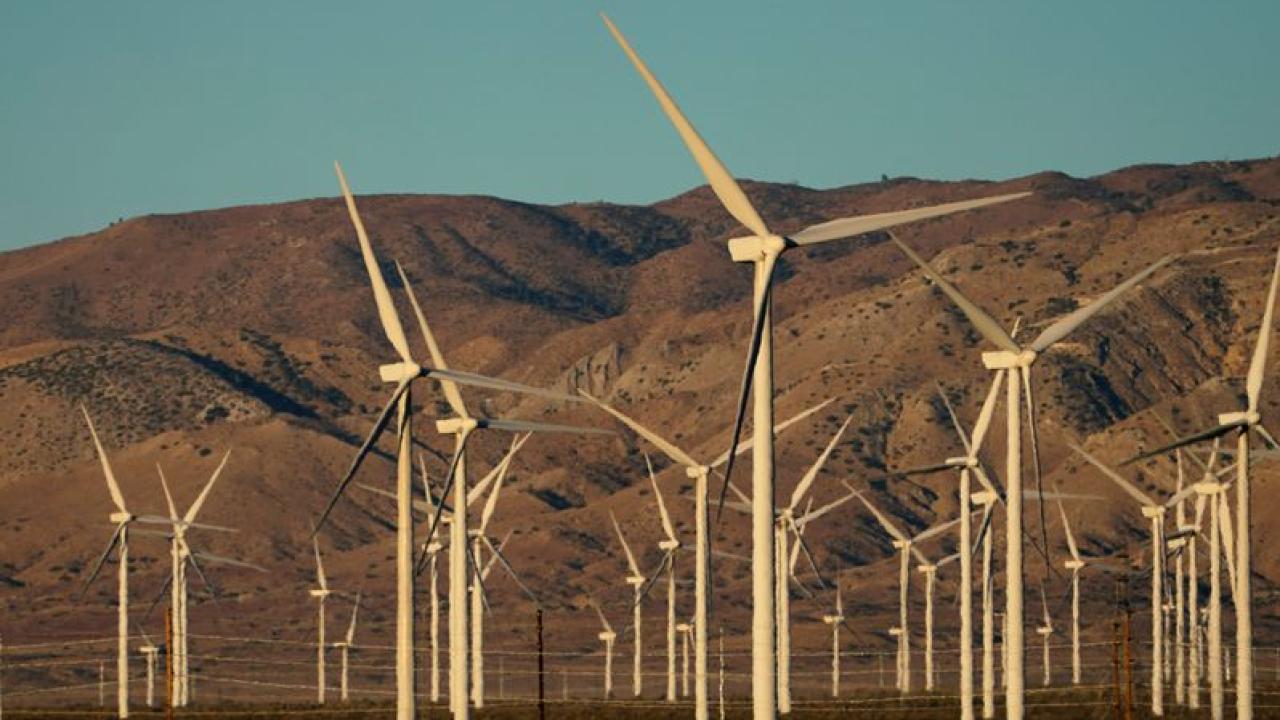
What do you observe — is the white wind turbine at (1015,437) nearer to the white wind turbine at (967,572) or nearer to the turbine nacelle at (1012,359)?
the turbine nacelle at (1012,359)

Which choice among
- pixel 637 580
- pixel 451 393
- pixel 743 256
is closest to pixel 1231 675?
pixel 637 580

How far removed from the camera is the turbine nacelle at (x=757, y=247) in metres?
64.1

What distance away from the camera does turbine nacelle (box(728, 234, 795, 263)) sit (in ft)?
210

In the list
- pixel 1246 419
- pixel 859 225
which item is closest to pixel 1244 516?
pixel 1246 419

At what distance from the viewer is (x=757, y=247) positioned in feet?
212

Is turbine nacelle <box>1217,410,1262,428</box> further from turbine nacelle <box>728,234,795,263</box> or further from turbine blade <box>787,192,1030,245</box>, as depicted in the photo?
turbine nacelle <box>728,234,795,263</box>

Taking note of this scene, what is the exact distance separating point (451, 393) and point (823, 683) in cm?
10836

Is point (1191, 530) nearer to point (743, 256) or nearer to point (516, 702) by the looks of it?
point (516, 702)

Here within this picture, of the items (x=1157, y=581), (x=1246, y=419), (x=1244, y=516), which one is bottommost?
(x=1157, y=581)

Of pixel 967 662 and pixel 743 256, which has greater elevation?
pixel 743 256

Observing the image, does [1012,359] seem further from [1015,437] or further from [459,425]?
[459,425]

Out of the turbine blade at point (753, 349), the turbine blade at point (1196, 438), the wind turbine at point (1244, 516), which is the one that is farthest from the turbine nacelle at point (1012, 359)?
the turbine blade at point (753, 349)

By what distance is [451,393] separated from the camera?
95062 mm

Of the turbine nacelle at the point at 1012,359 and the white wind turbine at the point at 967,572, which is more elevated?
the turbine nacelle at the point at 1012,359
